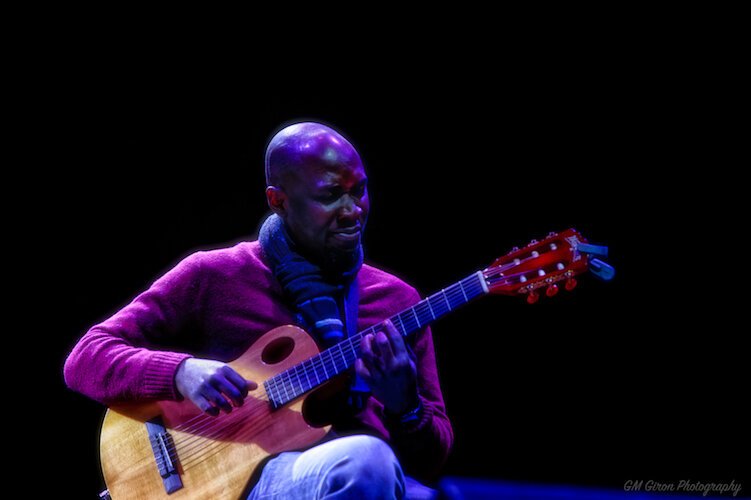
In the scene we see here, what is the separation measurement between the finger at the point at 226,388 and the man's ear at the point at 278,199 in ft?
2.22

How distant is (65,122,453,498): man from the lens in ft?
6.47

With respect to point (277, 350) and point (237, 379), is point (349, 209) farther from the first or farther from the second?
point (237, 379)

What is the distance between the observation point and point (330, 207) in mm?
2264

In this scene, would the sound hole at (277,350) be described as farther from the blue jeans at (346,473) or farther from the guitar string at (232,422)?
the blue jeans at (346,473)

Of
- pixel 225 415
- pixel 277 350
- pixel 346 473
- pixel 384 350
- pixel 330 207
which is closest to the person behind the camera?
pixel 346 473

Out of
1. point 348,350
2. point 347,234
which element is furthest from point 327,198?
point 348,350

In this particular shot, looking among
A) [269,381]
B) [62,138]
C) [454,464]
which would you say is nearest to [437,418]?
[269,381]

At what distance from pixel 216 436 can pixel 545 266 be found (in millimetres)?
1098

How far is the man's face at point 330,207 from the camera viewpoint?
226cm

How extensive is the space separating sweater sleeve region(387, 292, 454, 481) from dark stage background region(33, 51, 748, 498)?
811 mm

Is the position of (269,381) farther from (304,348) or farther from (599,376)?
(599,376)

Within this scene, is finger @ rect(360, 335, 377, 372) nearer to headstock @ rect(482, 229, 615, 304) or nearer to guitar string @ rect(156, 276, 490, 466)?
guitar string @ rect(156, 276, 490, 466)

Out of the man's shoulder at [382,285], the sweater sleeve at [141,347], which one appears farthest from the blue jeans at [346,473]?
the man's shoulder at [382,285]

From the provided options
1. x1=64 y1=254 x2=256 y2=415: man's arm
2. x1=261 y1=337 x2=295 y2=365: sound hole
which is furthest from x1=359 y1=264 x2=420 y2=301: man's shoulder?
x1=64 y1=254 x2=256 y2=415: man's arm
